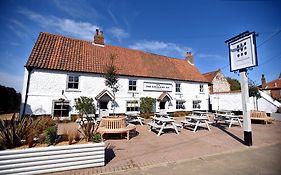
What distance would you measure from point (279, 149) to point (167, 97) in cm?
1314

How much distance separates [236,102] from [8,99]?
31151mm

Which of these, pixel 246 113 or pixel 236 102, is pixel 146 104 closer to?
pixel 246 113

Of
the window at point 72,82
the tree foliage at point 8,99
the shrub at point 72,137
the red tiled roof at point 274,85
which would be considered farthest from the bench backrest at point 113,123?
the red tiled roof at point 274,85

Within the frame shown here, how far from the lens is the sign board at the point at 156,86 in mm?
18695

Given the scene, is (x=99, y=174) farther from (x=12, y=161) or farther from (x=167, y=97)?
(x=167, y=97)

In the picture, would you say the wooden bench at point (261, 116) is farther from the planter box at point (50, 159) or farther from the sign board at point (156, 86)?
the planter box at point (50, 159)

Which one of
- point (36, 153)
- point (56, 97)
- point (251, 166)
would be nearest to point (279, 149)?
point (251, 166)

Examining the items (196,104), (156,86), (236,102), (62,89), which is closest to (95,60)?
(62,89)

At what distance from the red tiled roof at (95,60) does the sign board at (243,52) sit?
1107 cm

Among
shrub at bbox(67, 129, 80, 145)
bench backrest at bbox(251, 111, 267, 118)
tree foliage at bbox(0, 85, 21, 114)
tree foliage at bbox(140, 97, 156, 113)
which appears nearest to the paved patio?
shrub at bbox(67, 129, 80, 145)

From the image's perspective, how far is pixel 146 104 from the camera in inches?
696

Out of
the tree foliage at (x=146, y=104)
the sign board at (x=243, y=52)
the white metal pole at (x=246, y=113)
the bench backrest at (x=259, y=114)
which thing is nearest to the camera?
the white metal pole at (x=246, y=113)

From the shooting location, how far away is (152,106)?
1808 centimetres

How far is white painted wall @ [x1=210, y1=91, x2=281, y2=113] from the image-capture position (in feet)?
62.2
